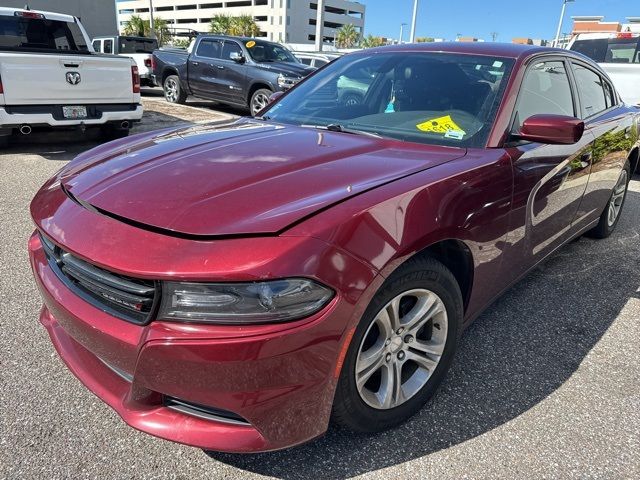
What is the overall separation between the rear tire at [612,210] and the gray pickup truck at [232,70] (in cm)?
706

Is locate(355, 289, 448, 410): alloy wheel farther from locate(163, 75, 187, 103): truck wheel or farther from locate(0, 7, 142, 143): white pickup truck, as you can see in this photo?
locate(163, 75, 187, 103): truck wheel

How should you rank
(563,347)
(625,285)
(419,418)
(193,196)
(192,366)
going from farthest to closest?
(625,285) → (563,347) → (419,418) → (193,196) → (192,366)

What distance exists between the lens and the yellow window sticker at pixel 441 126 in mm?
2588

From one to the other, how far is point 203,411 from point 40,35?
8.13 m

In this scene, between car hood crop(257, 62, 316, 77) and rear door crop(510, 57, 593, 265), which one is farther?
car hood crop(257, 62, 316, 77)

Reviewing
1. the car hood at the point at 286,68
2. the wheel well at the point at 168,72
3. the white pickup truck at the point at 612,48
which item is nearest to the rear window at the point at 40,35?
the car hood at the point at 286,68

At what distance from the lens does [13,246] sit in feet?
12.6

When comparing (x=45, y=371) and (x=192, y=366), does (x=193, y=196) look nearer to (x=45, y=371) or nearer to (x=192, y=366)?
(x=192, y=366)

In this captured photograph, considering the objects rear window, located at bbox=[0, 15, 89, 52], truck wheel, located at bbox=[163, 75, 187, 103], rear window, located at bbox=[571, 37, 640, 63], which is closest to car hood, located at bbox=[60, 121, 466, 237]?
rear window, located at bbox=[0, 15, 89, 52]

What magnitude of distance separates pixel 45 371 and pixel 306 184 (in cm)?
163

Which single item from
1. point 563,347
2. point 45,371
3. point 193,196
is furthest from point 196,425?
point 563,347

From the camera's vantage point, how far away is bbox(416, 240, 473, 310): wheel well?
214 centimetres

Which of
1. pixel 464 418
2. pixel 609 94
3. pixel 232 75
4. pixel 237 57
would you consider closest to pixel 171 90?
pixel 232 75

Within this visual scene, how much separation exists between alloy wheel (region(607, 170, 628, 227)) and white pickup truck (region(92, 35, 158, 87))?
45.5 feet
